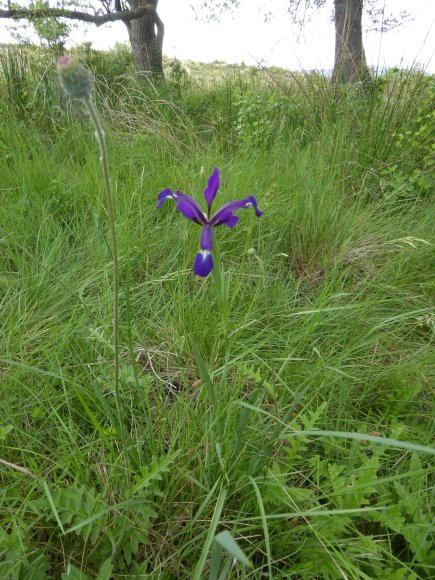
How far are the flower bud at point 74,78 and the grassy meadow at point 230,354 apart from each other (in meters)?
0.48

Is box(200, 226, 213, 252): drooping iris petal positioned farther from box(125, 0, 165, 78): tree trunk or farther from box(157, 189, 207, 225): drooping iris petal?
box(125, 0, 165, 78): tree trunk

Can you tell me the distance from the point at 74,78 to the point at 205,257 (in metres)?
0.39

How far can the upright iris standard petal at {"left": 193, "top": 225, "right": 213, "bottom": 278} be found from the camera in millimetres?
833

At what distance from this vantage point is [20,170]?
2434 millimetres

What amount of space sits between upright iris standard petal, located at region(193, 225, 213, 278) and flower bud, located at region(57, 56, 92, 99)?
1.12 ft

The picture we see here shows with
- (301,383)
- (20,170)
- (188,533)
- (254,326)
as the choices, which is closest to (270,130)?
(20,170)

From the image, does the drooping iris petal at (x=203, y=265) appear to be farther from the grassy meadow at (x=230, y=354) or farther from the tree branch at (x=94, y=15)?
the tree branch at (x=94, y=15)

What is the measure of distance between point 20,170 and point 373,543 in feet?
8.07

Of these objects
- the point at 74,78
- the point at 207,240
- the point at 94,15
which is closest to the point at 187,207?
the point at 207,240

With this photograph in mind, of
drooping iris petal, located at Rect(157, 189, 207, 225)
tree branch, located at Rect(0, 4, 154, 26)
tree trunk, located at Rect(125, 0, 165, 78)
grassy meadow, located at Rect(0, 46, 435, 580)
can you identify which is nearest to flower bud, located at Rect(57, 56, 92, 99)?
drooping iris petal, located at Rect(157, 189, 207, 225)

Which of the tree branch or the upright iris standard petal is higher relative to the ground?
the tree branch

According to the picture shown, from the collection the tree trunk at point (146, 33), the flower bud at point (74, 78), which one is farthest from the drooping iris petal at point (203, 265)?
the tree trunk at point (146, 33)

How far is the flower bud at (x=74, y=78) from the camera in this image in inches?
24.0

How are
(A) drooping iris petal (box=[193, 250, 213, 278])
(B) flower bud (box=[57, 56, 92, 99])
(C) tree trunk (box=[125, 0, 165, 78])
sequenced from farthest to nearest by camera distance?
(C) tree trunk (box=[125, 0, 165, 78])
(A) drooping iris petal (box=[193, 250, 213, 278])
(B) flower bud (box=[57, 56, 92, 99])
